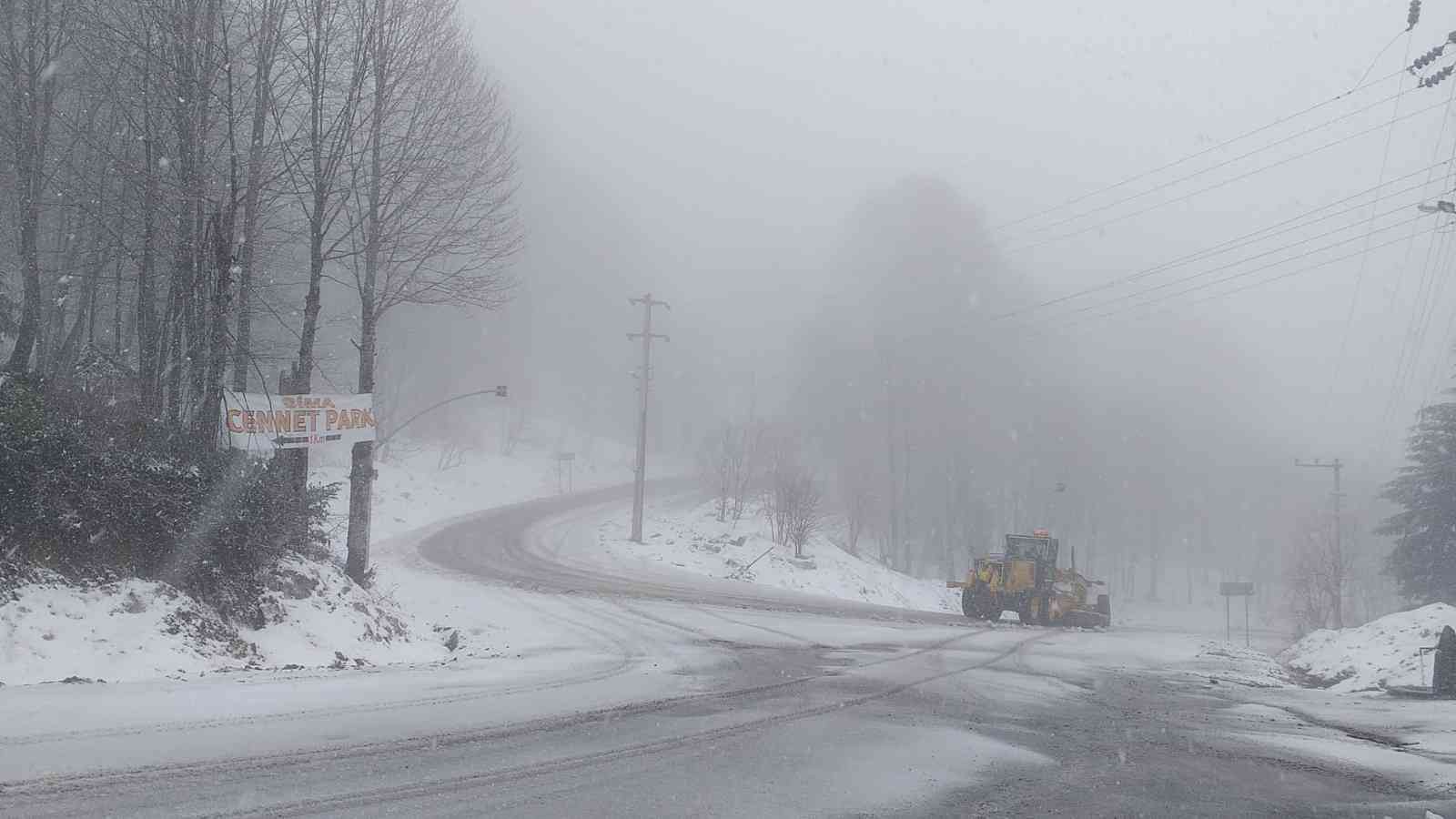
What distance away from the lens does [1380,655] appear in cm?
1673

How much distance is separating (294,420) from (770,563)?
22.3 metres

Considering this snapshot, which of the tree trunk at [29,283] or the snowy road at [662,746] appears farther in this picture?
the tree trunk at [29,283]

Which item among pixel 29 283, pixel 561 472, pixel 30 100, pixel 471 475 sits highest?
pixel 30 100

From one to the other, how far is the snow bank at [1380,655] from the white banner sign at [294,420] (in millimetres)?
15798

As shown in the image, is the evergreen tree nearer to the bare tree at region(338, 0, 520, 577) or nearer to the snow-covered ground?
the snow-covered ground

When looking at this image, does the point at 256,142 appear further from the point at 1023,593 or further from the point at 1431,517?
the point at 1431,517

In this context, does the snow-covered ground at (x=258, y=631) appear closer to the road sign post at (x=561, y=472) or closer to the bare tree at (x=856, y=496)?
the bare tree at (x=856, y=496)

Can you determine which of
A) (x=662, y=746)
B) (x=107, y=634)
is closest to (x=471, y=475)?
(x=107, y=634)

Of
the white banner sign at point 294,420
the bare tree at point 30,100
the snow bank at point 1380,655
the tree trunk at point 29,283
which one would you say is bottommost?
the snow bank at point 1380,655

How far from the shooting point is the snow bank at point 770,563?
34.2 meters

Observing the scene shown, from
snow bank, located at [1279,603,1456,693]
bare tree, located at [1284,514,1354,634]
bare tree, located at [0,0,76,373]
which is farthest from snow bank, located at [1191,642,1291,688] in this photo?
bare tree, located at [1284,514,1354,634]

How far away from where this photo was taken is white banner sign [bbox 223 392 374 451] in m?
13.8

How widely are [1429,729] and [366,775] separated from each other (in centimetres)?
1002

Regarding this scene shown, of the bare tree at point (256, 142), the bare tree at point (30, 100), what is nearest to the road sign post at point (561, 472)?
the bare tree at point (30, 100)
